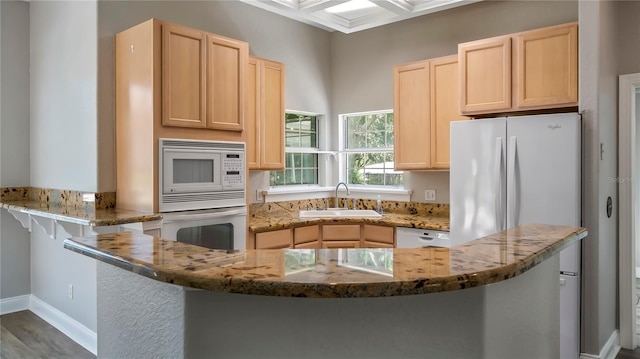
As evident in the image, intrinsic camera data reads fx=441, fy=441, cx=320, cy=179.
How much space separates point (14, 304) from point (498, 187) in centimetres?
438

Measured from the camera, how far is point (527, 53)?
3.27 metres

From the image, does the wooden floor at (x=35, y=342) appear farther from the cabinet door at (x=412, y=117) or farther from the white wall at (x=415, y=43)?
the white wall at (x=415, y=43)

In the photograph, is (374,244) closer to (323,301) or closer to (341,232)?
(341,232)

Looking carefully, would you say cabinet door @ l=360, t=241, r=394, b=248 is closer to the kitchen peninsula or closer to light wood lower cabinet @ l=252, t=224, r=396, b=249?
light wood lower cabinet @ l=252, t=224, r=396, b=249

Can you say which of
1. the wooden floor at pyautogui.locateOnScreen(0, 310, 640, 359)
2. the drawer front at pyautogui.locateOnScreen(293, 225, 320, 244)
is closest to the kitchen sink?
the drawer front at pyautogui.locateOnScreen(293, 225, 320, 244)

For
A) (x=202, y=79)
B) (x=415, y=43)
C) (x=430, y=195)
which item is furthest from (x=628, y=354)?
(x=202, y=79)

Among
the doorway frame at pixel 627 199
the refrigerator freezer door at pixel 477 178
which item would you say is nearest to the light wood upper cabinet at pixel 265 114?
the refrigerator freezer door at pixel 477 178

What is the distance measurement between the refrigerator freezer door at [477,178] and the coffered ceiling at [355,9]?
127cm

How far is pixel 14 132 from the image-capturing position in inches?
161

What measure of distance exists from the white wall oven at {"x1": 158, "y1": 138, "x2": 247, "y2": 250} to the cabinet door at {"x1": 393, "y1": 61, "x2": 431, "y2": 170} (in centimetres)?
158

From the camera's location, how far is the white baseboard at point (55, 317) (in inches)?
131

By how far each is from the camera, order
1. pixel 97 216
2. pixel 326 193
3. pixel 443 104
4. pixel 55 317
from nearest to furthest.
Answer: pixel 97 216 → pixel 55 317 → pixel 443 104 → pixel 326 193

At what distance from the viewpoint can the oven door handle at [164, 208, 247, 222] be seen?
303cm

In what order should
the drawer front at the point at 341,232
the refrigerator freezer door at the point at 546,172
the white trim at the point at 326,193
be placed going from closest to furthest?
the refrigerator freezer door at the point at 546,172
the drawer front at the point at 341,232
the white trim at the point at 326,193
